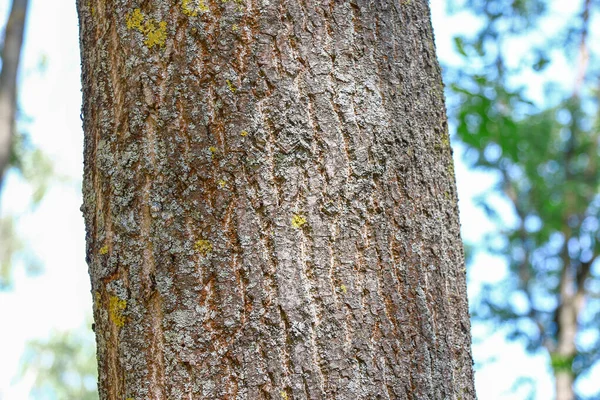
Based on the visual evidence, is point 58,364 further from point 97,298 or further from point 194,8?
point 194,8

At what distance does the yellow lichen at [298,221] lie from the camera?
979 millimetres

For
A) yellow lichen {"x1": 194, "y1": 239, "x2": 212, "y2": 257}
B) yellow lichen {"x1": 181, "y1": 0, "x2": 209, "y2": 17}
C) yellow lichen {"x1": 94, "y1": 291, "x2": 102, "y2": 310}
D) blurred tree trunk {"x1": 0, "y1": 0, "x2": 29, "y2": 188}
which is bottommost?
yellow lichen {"x1": 94, "y1": 291, "x2": 102, "y2": 310}

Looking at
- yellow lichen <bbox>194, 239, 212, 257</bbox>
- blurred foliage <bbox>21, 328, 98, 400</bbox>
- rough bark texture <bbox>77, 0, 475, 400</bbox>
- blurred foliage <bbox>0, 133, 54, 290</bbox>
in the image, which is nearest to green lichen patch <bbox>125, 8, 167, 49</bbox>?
rough bark texture <bbox>77, 0, 475, 400</bbox>

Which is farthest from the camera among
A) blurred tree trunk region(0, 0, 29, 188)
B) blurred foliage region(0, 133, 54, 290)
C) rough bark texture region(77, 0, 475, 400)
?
blurred foliage region(0, 133, 54, 290)

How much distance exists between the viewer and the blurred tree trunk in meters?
5.21

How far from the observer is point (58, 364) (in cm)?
1867

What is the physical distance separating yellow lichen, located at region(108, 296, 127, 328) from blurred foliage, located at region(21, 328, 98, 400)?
1923 centimetres

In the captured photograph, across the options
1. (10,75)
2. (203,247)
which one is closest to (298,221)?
(203,247)

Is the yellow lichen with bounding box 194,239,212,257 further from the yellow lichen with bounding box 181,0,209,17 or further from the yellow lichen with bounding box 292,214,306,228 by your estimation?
the yellow lichen with bounding box 181,0,209,17

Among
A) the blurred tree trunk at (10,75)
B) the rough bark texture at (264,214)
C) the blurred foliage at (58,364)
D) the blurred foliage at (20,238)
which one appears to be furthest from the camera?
the blurred foliage at (58,364)

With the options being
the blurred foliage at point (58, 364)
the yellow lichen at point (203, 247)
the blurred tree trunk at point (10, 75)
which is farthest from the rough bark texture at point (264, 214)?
the blurred foliage at point (58, 364)

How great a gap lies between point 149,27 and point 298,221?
44 cm

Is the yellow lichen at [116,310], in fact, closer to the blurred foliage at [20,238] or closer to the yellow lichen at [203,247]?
the yellow lichen at [203,247]

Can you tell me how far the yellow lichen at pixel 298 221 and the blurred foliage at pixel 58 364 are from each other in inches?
765
